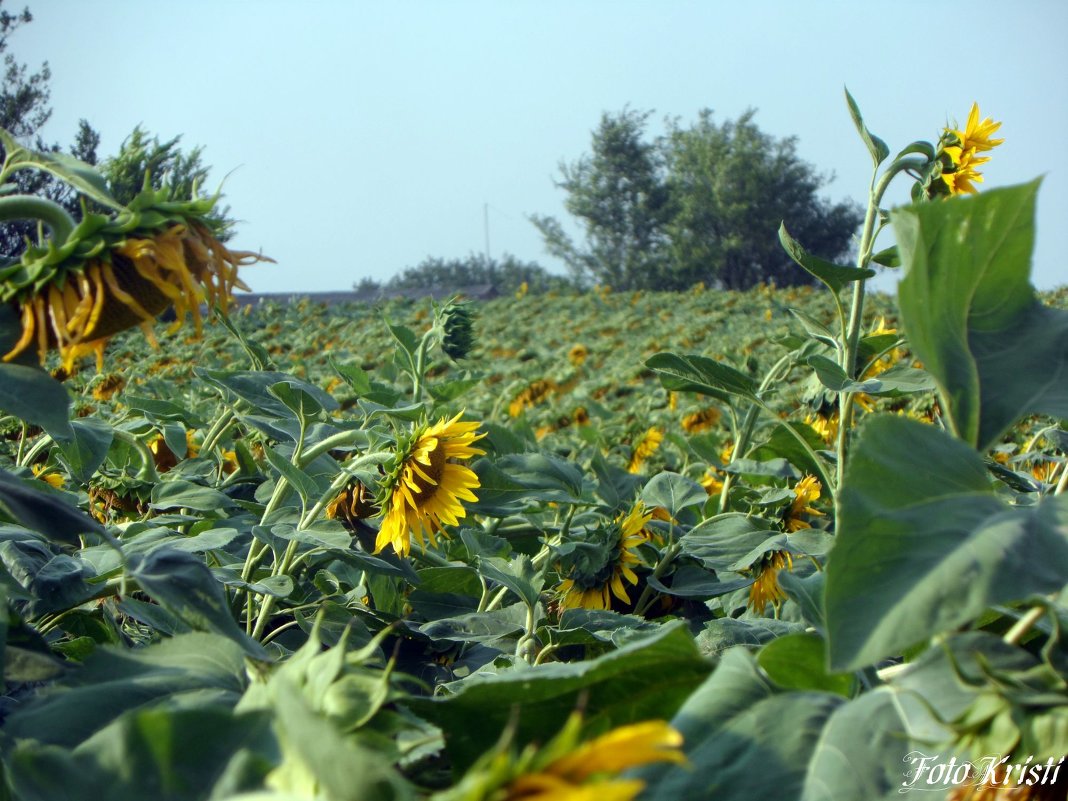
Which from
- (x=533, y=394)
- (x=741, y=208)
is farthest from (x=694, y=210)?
(x=533, y=394)

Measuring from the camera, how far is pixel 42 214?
51cm

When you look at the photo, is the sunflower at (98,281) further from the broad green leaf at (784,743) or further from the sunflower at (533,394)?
the sunflower at (533,394)

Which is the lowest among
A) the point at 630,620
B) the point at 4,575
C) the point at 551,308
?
the point at 630,620

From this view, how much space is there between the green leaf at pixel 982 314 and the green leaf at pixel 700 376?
0.49 meters

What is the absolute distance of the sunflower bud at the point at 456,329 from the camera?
1.73 m

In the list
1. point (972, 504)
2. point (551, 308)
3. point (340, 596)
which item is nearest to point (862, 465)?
point (972, 504)

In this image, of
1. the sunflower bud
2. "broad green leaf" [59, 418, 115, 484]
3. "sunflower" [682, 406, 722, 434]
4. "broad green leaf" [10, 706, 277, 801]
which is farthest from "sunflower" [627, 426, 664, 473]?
"broad green leaf" [10, 706, 277, 801]

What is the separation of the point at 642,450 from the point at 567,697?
204 centimetres

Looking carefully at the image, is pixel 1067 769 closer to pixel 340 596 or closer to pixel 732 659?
pixel 732 659

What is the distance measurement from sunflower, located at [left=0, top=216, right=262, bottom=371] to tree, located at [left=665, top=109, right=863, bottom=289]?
1117 inches

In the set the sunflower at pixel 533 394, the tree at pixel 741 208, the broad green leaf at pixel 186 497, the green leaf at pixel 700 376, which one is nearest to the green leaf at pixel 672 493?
the green leaf at pixel 700 376

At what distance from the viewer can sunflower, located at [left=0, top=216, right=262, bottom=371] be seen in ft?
1.63

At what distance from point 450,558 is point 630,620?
0.44 m

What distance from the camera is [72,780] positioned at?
35 centimetres
